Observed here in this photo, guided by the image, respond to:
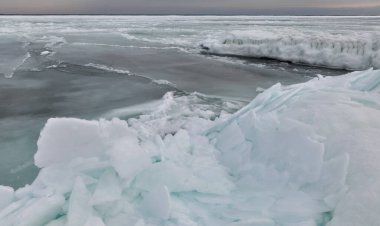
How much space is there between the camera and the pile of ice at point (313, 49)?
51.8 feet

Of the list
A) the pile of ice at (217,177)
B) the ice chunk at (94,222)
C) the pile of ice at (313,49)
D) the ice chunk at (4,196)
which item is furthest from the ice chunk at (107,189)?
the pile of ice at (313,49)

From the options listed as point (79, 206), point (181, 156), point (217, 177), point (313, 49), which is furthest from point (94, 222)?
point (313, 49)

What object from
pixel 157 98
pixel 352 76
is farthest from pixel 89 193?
pixel 157 98

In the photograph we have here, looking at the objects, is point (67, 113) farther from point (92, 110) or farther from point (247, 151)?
point (247, 151)

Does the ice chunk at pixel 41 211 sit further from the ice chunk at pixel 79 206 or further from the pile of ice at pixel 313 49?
the pile of ice at pixel 313 49

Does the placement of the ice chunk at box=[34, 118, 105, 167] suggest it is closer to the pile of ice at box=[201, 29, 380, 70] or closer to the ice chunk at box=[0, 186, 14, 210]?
the ice chunk at box=[0, 186, 14, 210]

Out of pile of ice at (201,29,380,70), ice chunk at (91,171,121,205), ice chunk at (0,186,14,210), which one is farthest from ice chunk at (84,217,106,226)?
pile of ice at (201,29,380,70)

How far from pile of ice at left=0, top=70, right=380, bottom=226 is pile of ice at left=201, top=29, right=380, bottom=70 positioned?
12.9 metres

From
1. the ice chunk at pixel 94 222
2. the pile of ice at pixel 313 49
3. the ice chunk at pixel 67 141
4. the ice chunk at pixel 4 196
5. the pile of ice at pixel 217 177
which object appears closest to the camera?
the ice chunk at pixel 94 222

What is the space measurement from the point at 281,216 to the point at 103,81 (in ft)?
30.9

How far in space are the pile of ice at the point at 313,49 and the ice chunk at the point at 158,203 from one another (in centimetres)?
1485

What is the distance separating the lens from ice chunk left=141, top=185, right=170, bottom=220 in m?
2.84

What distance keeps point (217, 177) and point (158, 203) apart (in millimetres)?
861

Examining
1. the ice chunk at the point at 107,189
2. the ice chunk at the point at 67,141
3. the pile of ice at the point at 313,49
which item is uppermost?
the ice chunk at the point at 67,141
